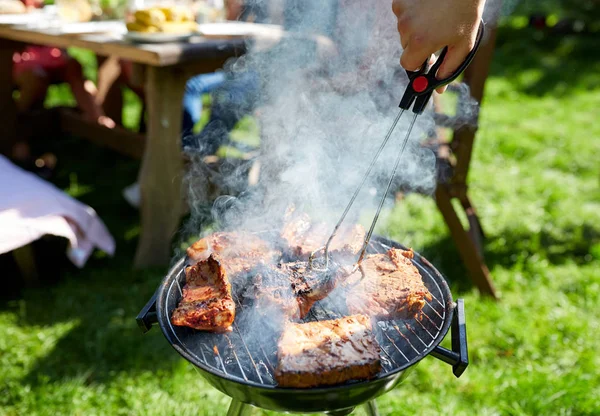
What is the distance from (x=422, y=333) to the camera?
1.80m

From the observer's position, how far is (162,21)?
331 centimetres

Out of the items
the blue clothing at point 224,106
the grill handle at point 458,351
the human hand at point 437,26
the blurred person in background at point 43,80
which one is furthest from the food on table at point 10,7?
the grill handle at point 458,351

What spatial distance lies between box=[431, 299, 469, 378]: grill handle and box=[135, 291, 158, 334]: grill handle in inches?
39.1

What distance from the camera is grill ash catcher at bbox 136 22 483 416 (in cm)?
151

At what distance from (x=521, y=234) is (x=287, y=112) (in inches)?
88.8

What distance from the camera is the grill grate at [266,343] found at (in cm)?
162

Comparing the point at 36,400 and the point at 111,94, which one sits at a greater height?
the point at 111,94

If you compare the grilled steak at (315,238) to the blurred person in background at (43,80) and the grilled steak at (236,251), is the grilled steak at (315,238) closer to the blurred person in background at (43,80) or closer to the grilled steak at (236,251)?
the grilled steak at (236,251)

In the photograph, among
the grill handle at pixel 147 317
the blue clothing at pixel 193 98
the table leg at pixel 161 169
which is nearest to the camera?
the grill handle at pixel 147 317

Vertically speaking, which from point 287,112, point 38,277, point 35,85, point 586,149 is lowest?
point 38,277

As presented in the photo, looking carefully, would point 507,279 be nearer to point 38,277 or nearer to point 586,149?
point 586,149

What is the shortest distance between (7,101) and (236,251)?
3279 mm

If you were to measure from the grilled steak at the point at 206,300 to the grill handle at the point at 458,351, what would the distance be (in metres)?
0.72

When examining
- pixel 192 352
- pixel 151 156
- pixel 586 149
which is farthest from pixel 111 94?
pixel 586 149
